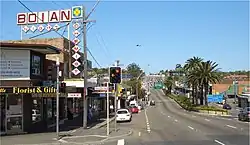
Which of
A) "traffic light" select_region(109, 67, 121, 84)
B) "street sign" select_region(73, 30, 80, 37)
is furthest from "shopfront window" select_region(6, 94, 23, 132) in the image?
"street sign" select_region(73, 30, 80, 37)

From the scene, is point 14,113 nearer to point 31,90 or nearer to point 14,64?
point 31,90

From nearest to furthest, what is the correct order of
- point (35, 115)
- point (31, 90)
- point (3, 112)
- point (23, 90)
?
point (23, 90) → point (31, 90) → point (3, 112) → point (35, 115)

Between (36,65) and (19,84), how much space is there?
2497 mm

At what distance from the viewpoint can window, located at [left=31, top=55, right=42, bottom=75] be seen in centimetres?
2687

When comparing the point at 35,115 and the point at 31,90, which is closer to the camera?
the point at 31,90

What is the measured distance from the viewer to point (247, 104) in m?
80.5

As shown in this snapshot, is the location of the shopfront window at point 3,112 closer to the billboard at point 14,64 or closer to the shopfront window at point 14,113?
the shopfront window at point 14,113

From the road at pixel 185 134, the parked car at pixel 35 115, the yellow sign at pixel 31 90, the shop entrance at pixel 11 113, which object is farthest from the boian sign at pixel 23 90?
the parked car at pixel 35 115

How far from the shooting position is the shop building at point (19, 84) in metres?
25.2

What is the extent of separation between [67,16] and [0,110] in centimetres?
2185

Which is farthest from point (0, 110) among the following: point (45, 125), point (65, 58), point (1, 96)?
point (65, 58)

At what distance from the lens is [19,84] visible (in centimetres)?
2541

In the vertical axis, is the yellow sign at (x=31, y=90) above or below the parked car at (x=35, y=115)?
above

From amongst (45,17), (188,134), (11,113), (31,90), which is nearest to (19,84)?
(31,90)
